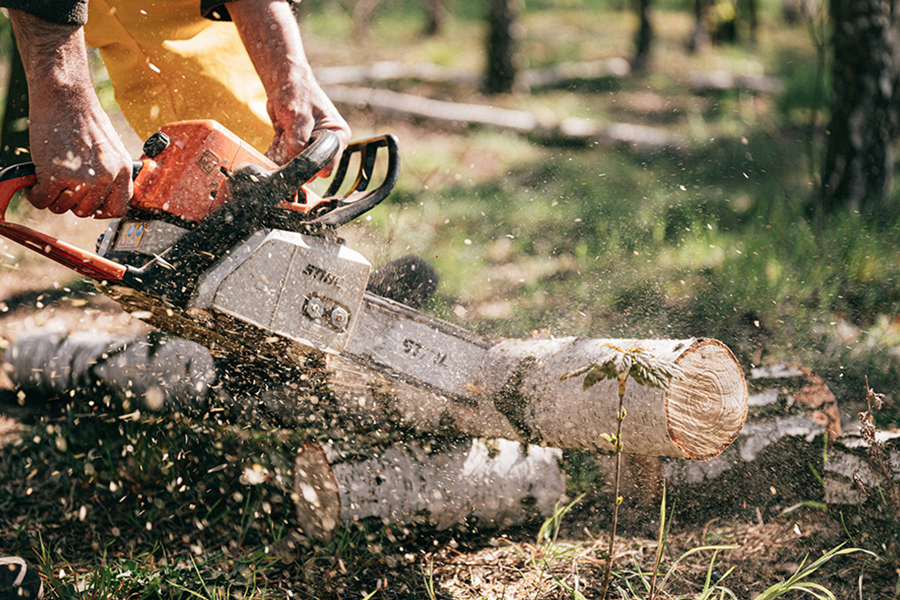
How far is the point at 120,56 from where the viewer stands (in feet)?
8.32

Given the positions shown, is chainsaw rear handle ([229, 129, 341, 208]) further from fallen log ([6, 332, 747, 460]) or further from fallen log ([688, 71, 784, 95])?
fallen log ([688, 71, 784, 95])

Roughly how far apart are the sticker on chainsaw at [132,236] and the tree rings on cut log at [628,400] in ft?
3.72

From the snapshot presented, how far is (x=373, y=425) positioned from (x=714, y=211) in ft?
12.3

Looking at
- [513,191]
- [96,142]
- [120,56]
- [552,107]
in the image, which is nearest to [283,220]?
[96,142]

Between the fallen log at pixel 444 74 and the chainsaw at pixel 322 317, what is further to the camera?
the fallen log at pixel 444 74

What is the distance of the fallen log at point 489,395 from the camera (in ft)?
6.22

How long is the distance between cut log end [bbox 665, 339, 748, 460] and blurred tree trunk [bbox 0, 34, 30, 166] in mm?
3540

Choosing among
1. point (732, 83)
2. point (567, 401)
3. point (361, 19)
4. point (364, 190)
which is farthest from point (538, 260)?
point (361, 19)

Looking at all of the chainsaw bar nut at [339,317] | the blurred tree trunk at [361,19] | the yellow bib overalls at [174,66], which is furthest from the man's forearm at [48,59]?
the blurred tree trunk at [361,19]

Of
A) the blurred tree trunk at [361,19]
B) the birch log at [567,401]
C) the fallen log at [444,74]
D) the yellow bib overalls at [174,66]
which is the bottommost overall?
the fallen log at [444,74]

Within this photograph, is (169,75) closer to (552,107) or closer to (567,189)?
(567,189)

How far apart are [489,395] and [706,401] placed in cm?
65

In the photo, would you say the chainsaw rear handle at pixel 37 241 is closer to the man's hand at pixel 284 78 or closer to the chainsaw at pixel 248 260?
the chainsaw at pixel 248 260

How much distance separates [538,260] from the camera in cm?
437
